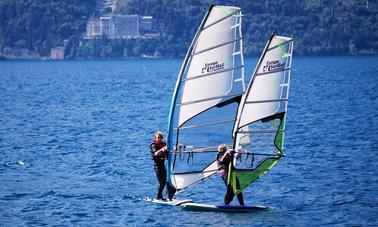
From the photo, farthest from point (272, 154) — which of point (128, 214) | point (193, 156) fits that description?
point (128, 214)

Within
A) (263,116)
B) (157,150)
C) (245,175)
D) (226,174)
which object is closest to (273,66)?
(263,116)

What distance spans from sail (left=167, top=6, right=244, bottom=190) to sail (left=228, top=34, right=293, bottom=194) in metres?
0.60

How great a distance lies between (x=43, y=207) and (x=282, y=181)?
8.67 metres

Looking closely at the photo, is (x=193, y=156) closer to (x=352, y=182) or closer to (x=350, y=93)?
(x=352, y=182)

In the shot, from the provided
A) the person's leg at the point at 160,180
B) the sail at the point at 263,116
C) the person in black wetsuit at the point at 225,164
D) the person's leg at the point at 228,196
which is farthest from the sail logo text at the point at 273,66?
the person's leg at the point at 160,180

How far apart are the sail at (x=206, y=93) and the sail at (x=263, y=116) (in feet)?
1.98

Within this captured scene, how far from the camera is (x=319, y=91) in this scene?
97812mm

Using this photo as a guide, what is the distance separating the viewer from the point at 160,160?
32.4 metres

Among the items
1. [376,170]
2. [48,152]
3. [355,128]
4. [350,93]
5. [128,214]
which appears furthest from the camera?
[350,93]

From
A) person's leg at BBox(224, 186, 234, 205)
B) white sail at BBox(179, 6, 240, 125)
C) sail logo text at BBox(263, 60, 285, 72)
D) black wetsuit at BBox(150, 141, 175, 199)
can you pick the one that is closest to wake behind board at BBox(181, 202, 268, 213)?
person's leg at BBox(224, 186, 234, 205)

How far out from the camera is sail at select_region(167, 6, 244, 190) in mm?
31344

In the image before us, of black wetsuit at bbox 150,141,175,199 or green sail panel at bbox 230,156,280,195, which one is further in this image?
black wetsuit at bbox 150,141,175,199

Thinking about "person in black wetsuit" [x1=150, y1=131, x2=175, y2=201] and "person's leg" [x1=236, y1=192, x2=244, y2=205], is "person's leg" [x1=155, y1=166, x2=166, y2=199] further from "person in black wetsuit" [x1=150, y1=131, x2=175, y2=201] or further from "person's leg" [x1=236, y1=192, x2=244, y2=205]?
"person's leg" [x1=236, y1=192, x2=244, y2=205]

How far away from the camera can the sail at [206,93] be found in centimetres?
3134
